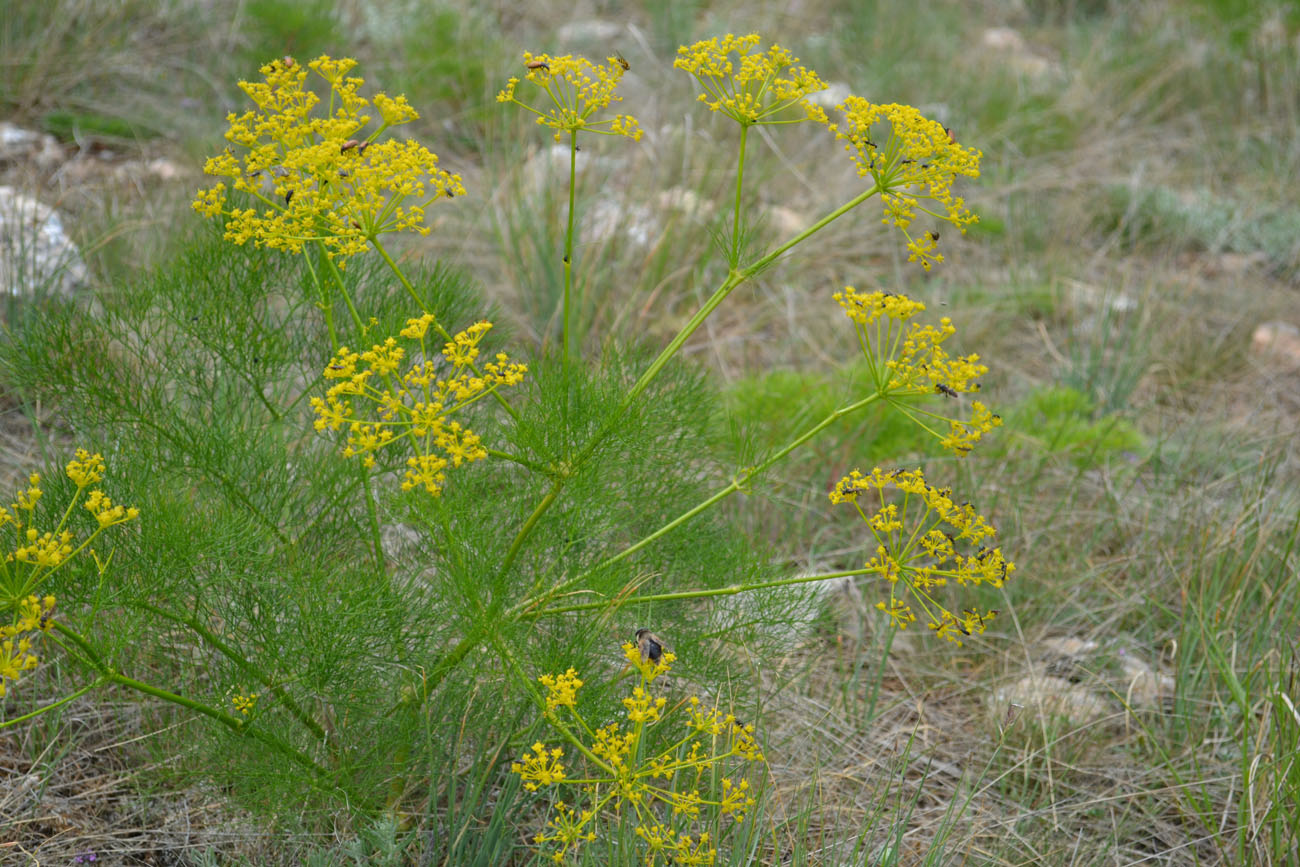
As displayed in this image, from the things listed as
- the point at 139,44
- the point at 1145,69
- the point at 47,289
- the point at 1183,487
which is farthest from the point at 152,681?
the point at 1145,69

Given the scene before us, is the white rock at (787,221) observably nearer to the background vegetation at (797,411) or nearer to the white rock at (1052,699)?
the background vegetation at (797,411)

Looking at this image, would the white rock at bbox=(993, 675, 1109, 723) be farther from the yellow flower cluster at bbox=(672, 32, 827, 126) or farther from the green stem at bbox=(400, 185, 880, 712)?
the yellow flower cluster at bbox=(672, 32, 827, 126)

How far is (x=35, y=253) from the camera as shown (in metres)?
3.40

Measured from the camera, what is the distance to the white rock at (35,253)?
3332 millimetres

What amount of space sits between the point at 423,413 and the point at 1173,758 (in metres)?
2.12

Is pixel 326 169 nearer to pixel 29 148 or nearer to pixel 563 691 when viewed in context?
pixel 563 691

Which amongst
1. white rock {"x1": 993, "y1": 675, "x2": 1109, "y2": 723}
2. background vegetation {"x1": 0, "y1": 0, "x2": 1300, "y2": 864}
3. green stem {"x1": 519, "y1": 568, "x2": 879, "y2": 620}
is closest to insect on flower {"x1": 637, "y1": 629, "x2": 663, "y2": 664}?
green stem {"x1": 519, "y1": 568, "x2": 879, "y2": 620}

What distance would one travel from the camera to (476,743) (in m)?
2.36

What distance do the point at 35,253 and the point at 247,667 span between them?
214 cm

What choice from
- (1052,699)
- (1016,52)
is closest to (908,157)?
(1052,699)

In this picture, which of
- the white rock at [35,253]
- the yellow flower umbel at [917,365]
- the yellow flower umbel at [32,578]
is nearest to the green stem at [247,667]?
the yellow flower umbel at [32,578]

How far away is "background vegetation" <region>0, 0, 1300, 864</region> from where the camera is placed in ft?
7.09

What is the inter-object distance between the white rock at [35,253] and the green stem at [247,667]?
5.69 feet

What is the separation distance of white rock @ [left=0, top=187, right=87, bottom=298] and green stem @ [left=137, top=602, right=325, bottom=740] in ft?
5.69
